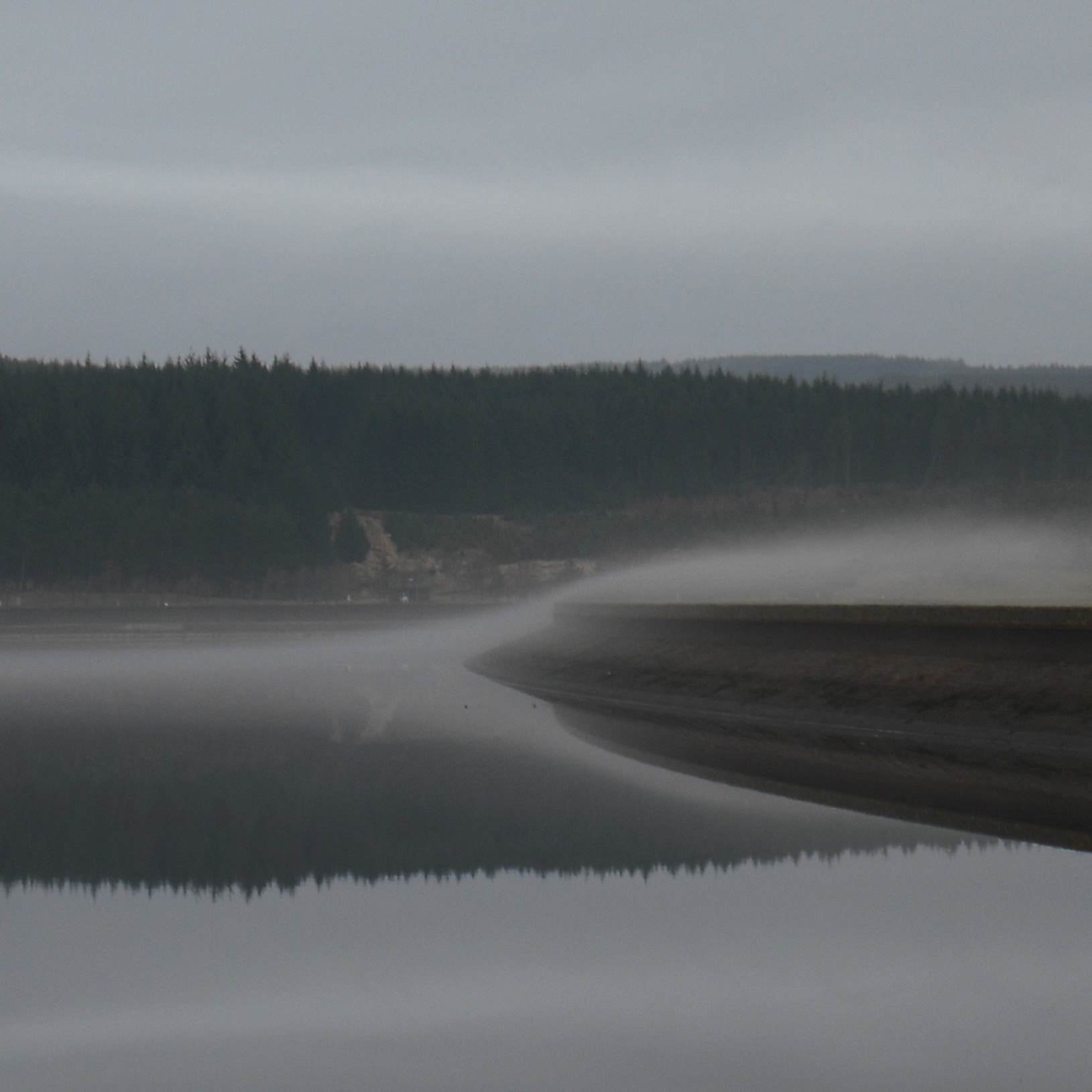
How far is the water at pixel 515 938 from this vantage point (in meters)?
9.27

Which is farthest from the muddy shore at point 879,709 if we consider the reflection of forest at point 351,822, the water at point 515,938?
the reflection of forest at point 351,822

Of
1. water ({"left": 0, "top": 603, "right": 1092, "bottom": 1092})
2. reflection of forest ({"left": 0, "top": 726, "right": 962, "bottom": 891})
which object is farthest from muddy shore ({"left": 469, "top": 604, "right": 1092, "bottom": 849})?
reflection of forest ({"left": 0, "top": 726, "right": 962, "bottom": 891})

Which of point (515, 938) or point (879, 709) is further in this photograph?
point (879, 709)

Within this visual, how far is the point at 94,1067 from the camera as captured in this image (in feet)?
30.3

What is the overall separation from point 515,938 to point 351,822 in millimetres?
6697

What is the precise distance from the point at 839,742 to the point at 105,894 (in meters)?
14.7

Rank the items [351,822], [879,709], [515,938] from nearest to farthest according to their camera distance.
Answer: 1. [515,938]
2. [351,822]
3. [879,709]

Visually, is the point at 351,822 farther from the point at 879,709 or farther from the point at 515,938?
the point at 879,709

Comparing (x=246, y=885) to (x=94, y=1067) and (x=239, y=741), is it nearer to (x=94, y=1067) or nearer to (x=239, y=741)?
(x=94, y=1067)

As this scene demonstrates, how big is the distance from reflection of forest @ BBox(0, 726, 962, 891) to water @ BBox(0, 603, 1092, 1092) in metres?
0.07

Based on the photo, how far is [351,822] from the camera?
1877 centimetres

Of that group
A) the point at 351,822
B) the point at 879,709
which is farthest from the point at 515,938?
the point at 879,709

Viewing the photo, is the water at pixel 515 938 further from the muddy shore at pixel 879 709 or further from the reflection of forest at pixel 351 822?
the muddy shore at pixel 879 709

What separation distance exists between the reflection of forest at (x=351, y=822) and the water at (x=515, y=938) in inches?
2.7
